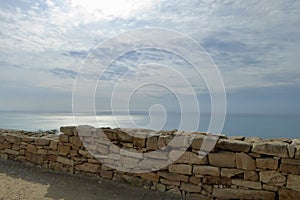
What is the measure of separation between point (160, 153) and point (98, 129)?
1.68 m

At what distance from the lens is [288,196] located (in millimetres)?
3830

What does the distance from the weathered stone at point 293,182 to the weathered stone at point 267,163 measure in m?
0.27

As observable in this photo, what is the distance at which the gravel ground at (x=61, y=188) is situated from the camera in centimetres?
457

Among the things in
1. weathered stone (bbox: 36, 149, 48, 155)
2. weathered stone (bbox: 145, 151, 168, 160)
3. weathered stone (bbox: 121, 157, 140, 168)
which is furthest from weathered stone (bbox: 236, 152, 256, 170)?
weathered stone (bbox: 36, 149, 48, 155)

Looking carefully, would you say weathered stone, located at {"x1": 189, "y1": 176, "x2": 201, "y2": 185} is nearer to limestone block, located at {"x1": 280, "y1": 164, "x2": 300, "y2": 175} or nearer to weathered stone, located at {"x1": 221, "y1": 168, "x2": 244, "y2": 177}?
weathered stone, located at {"x1": 221, "y1": 168, "x2": 244, "y2": 177}

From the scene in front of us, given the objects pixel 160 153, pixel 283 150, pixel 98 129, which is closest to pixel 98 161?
pixel 98 129

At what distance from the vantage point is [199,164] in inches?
174

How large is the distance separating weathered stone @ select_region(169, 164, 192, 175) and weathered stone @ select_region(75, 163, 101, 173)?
1861 millimetres

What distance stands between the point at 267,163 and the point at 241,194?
2.40ft

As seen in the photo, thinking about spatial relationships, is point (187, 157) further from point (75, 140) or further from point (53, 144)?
point (53, 144)

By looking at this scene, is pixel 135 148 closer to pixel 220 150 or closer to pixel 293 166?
pixel 220 150

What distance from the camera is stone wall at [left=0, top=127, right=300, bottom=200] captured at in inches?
153

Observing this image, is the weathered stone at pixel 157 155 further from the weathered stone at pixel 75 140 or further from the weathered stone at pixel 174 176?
the weathered stone at pixel 75 140

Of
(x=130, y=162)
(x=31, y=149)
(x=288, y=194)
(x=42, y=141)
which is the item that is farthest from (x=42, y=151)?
(x=288, y=194)
